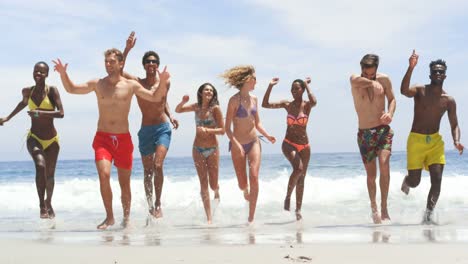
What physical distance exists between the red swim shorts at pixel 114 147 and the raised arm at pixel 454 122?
407 centimetres

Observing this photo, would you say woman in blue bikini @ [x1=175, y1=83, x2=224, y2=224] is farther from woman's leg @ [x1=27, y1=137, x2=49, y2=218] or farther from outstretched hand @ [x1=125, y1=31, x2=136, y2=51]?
woman's leg @ [x1=27, y1=137, x2=49, y2=218]

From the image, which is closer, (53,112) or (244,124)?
(244,124)

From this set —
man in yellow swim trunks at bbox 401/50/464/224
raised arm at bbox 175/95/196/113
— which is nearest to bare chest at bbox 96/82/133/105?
raised arm at bbox 175/95/196/113

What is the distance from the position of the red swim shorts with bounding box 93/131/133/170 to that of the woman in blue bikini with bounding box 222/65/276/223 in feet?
4.08

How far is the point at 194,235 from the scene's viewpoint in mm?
7121

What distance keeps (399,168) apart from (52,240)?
26.0 meters

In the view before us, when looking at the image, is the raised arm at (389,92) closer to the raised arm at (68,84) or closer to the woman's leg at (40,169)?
the raised arm at (68,84)

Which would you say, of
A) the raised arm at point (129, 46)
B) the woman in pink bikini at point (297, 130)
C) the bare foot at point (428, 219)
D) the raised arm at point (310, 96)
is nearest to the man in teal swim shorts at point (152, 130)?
the raised arm at point (129, 46)

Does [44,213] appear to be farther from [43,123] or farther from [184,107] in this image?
[184,107]

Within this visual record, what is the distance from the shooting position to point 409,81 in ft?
26.8

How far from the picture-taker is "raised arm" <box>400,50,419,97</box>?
8.05 meters

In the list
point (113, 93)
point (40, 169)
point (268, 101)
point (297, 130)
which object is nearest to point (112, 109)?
point (113, 93)

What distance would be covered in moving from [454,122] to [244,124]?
8.99ft

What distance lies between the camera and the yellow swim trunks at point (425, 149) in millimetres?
8445
